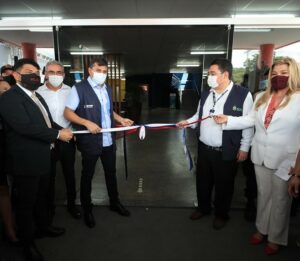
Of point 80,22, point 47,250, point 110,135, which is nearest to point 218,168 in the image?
point 110,135

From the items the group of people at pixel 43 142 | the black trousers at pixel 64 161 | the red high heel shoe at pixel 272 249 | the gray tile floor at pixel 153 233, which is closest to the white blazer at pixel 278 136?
the red high heel shoe at pixel 272 249

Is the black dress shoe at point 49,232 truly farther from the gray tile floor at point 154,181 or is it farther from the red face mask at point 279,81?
the red face mask at point 279,81

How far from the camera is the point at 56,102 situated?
248 cm

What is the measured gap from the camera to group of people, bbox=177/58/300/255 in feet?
6.31

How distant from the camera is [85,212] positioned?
253 centimetres

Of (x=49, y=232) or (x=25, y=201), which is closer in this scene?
(x=25, y=201)

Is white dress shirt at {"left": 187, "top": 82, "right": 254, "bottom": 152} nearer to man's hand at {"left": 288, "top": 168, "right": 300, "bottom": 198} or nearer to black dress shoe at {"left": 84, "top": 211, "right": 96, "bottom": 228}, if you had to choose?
man's hand at {"left": 288, "top": 168, "right": 300, "bottom": 198}

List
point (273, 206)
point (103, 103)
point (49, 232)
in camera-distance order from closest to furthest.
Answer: point (273, 206), point (49, 232), point (103, 103)

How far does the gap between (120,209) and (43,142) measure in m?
1.22

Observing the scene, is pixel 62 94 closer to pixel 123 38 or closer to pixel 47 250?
pixel 47 250

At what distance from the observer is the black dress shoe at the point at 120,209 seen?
271cm

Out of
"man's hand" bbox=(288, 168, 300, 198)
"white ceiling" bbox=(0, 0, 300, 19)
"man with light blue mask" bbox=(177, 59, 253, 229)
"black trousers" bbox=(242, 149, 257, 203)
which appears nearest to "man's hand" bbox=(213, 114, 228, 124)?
"man with light blue mask" bbox=(177, 59, 253, 229)

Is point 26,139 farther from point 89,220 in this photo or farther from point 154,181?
point 154,181

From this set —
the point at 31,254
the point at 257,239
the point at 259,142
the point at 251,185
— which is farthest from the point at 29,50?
the point at 257,239
